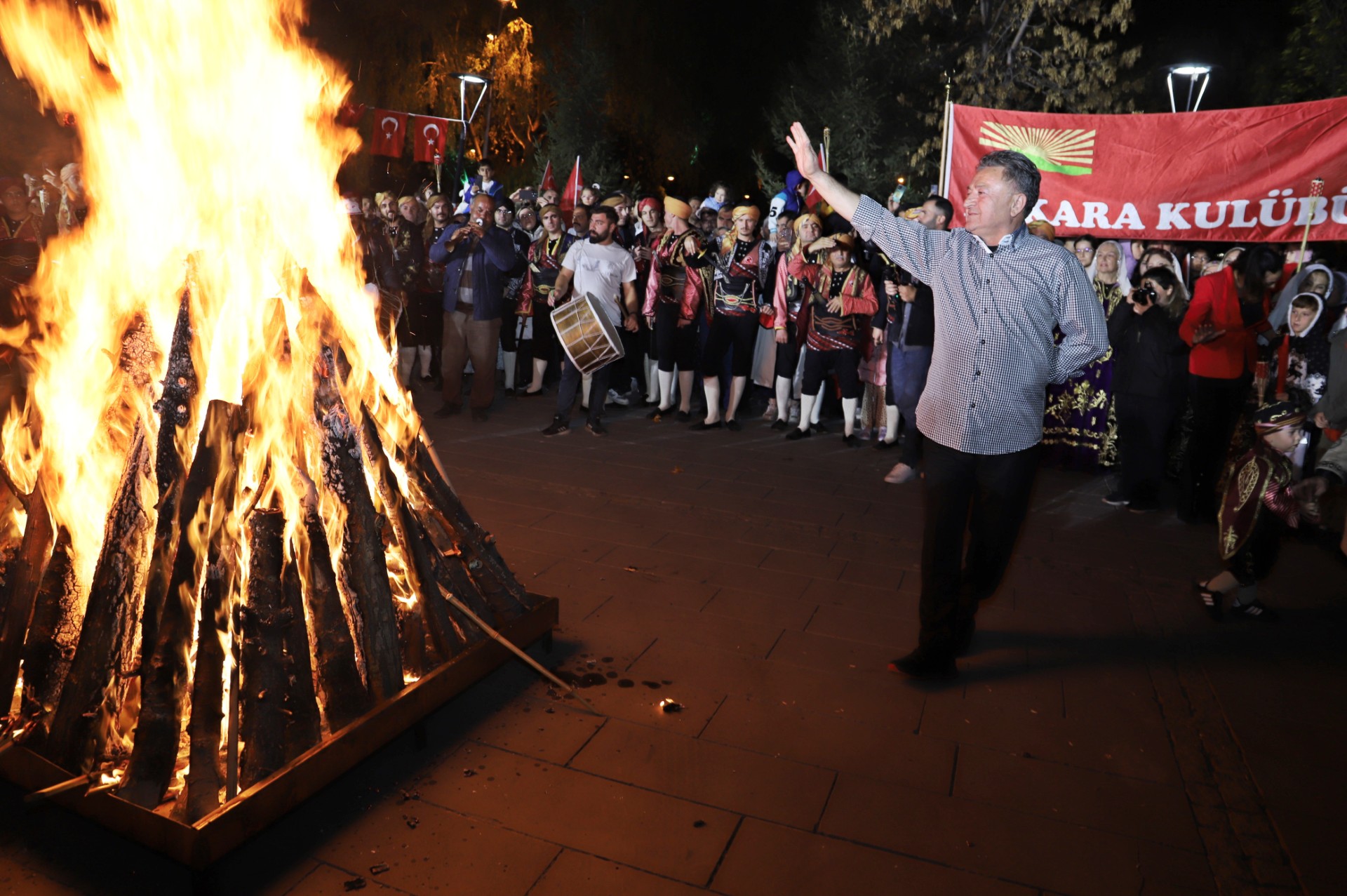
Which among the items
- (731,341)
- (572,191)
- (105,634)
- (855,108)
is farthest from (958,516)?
(855,108)

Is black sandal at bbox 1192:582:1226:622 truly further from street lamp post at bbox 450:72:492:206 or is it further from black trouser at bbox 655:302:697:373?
street lamp post at bbox 450:72:492:206

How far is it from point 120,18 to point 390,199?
27.6 feet

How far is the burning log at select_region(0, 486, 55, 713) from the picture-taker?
3266mm

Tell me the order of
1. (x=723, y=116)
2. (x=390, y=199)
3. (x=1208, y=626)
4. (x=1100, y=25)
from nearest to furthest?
(x=1208, y=626) < (x=390, y=199) < (x=1100, y=25) < (x=723, y=116)

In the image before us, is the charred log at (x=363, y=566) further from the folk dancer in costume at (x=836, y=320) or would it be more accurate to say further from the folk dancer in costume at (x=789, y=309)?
the folk dancer in costume at (x=789, y=309)

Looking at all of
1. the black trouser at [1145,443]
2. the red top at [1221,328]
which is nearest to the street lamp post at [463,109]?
the black trouser at [1145,443]

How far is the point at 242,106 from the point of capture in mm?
3865

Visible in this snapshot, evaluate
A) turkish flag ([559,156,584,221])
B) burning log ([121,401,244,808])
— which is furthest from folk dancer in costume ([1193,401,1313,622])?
turkish flag ([559,156,584,221])

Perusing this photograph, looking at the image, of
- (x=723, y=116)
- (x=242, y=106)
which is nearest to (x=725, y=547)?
(x=242, y=106)

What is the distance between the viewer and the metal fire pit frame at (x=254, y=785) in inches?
101

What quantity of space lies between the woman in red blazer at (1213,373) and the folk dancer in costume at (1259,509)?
2005 mm

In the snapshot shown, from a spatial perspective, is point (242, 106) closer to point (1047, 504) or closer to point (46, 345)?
point (46, 345)

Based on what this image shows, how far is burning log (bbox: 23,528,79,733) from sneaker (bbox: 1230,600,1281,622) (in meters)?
5.50

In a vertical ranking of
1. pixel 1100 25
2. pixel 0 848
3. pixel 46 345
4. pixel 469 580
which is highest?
pixel 1100 25
